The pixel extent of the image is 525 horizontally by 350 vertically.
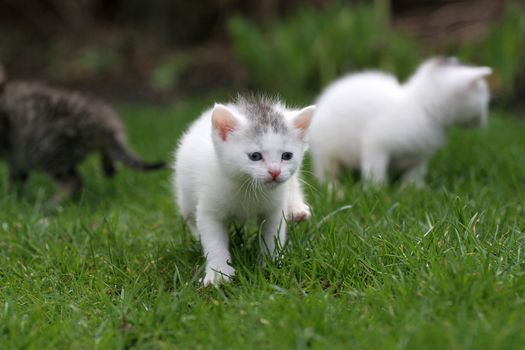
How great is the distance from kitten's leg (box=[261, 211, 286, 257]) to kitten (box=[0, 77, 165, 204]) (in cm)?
205

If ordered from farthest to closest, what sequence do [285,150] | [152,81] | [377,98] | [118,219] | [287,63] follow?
[152,81] → [287,63] → [377,98] → [118,219] → [285,150]

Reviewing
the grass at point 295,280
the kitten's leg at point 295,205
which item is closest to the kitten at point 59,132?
the grass at point 295,280

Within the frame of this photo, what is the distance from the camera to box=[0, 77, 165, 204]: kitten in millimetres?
5508

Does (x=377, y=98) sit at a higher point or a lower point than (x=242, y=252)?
higher

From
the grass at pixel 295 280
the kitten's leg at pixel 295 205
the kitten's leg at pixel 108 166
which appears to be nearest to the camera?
the grass at pixel 295 280

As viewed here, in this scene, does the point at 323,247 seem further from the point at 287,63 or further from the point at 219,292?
the point at 287,63

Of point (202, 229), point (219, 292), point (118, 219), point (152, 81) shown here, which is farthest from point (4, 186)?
point (152, 81)

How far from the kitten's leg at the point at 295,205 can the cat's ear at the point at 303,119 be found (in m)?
0.35

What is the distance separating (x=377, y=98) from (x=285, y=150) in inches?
95.5

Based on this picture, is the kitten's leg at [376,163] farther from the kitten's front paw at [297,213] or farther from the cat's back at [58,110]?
the cat's back at [58,110]

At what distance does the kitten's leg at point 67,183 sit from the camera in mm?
5617

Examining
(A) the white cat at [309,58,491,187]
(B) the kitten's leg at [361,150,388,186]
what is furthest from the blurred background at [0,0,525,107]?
(B) the kitten's leg at [361,150,388,186]

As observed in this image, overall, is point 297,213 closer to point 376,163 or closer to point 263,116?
point 263,116

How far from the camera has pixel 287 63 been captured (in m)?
8.95
